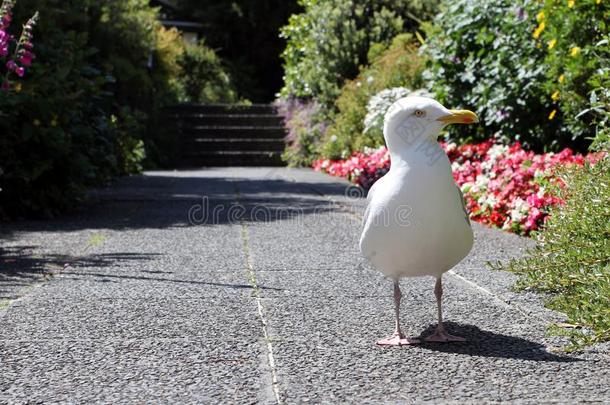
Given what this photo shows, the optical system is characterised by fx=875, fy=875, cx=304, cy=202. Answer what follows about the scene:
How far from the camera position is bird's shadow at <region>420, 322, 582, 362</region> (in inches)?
126

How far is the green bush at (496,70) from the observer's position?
8320 millimetres

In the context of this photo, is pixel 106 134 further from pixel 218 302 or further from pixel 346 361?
pixel 346 361

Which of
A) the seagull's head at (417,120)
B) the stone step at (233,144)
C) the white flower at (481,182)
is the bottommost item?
the stone step at (233,144)

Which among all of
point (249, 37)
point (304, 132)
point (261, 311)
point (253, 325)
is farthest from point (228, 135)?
point (253, 325)

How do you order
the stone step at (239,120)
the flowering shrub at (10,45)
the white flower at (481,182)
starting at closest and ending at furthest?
the flowering shrub at (10,45) → the white flower at (481,182) → the stone step at (239,120)

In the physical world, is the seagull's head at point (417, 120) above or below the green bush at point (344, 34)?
below

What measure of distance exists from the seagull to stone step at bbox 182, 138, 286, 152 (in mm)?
14071

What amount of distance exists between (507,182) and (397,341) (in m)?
4.10

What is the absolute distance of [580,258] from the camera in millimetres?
3635

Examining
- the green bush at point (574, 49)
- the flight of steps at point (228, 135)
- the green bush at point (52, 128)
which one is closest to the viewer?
the green bush at point (574, 49)

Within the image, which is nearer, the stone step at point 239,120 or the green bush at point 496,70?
the green bush at point 496,70

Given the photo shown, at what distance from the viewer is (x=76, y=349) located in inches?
132

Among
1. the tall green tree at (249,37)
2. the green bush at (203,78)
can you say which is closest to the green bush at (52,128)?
the green bush at (203,78)

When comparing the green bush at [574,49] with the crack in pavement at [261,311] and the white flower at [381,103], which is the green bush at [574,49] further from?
the white flower at [381,103]
